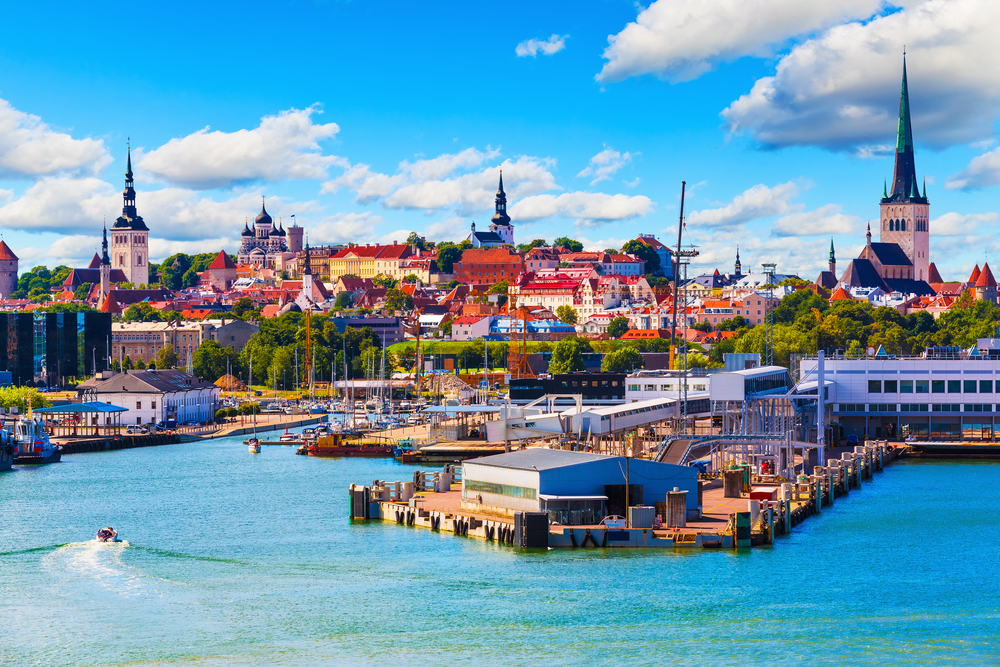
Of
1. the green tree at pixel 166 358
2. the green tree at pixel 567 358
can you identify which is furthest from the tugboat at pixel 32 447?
the green tree at pixel 166 358

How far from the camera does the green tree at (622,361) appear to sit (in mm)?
93625

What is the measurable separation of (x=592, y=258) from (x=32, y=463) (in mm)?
112410

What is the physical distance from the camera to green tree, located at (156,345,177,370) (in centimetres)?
10664

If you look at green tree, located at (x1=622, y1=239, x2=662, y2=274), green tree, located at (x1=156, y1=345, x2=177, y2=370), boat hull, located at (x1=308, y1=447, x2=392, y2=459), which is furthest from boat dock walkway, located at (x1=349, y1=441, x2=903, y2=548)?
green tree, located at (x1=622, y1=239, x2=662, y2=274)

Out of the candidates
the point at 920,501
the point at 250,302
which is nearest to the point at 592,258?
the point at 250,302

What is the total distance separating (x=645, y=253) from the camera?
16288 centimetres

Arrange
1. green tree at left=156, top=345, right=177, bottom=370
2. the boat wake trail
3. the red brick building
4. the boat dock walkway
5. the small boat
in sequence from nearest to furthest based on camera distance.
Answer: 1. the boat wake trail
2. the boat dock walkway
3. the small boat
4. green tree at left=156, top=345, right=177, bottom=370
5. the red brick building

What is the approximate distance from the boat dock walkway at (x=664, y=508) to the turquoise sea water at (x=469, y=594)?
36cm

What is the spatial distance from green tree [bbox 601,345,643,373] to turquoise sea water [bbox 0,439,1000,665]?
2318 inches

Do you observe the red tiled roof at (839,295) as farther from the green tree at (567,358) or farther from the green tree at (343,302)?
the green tree at (343,302)

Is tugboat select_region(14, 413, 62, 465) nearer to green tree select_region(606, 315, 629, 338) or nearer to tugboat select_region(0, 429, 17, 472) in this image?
tugboat select_region(0, 429, 17, 472)

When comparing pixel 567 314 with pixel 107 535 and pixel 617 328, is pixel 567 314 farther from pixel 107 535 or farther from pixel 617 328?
pixel 107 535

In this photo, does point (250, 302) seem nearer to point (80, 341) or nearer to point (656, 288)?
point (656, 288)

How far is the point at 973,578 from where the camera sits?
2603 cm
